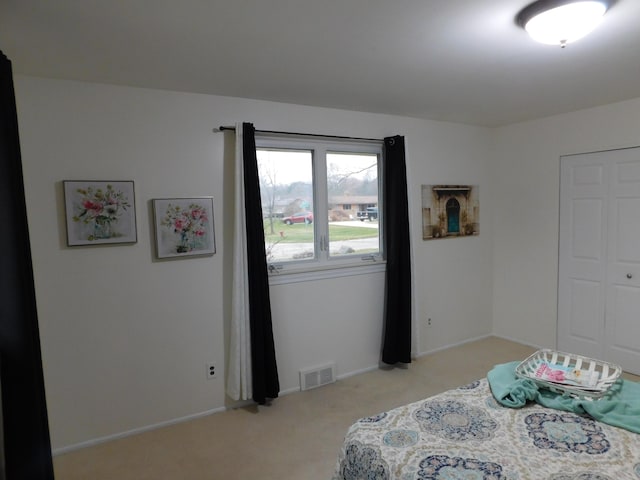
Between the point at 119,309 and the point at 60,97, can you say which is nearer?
the point at 60,97

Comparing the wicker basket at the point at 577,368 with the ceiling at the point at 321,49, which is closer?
the ceiling at the point at 321,49

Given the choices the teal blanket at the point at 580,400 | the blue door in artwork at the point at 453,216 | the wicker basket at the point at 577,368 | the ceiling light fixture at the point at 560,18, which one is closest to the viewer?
the ceiling light fixture at the point at 560,18

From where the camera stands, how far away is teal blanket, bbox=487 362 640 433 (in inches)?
69.1

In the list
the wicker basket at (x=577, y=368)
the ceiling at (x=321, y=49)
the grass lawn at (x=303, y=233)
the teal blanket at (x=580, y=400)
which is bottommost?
the teal blanket at (x=580, y=400)

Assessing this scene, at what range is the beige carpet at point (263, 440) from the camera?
235cm

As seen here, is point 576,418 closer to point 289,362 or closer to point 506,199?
point 289,362

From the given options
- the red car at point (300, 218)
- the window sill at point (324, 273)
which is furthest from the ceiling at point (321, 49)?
the window sill at point (324, 273)

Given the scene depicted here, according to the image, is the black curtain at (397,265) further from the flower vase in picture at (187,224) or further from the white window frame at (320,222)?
the flower vase in picture at (187,224)

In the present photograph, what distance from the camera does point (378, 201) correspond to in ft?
12.7

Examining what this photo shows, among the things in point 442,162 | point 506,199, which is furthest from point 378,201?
point 506,199

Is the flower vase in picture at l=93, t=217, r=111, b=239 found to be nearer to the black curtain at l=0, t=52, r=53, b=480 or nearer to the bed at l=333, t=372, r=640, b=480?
the black curtain at l=0, t=52, r=53, b=480

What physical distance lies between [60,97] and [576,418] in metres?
3.37

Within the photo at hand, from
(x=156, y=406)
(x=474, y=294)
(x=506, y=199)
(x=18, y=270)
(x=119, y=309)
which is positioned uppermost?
(x=506, y=199)

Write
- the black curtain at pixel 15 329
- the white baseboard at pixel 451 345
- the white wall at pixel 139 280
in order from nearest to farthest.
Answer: the black curtain at pixel 15 329 → the white wall at pixel 139 280 → the white baseboard at pixel 451 345
